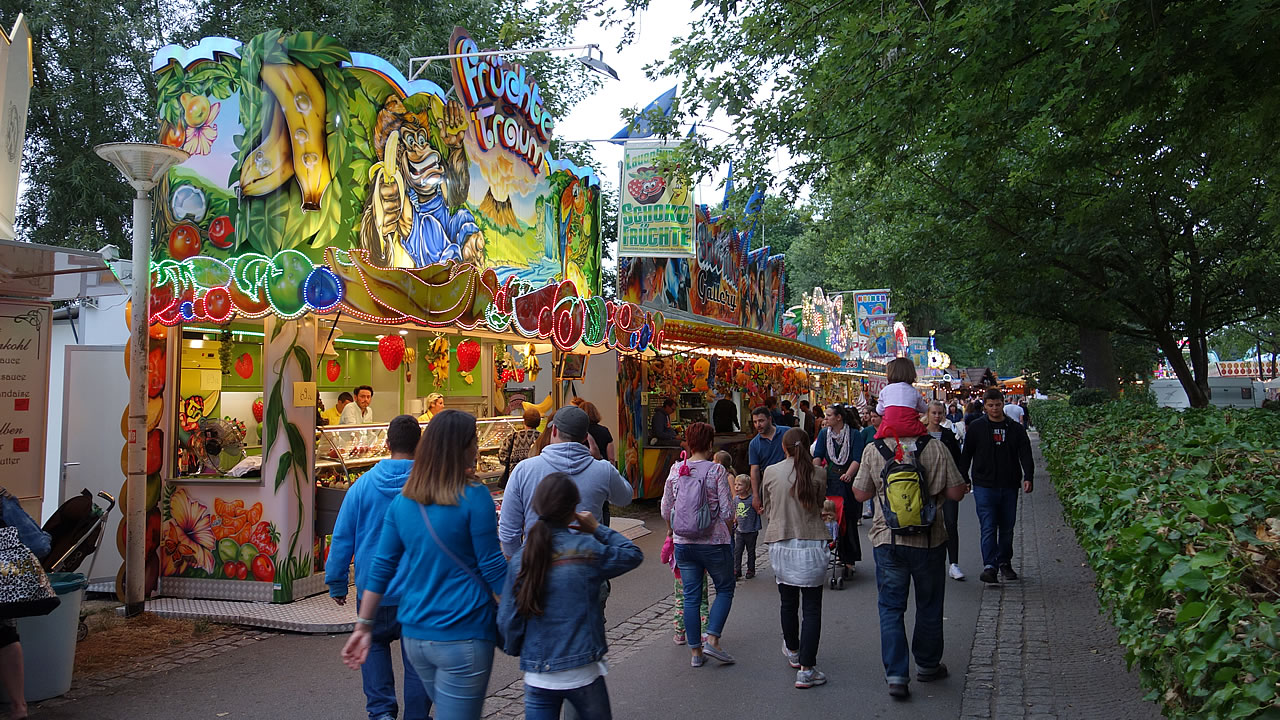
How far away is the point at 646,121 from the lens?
10852 millimetres

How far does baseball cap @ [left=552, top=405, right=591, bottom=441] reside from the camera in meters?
5.18

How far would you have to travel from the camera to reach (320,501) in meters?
8.99

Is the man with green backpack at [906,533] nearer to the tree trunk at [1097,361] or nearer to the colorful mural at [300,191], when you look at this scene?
A: the colorful mural at [300,191]

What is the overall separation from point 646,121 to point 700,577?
6.31m

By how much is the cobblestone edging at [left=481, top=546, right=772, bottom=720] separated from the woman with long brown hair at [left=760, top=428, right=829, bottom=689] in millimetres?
1274

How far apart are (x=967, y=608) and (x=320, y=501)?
20.4 ft

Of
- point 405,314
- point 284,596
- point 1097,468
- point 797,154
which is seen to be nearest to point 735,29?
point 797,154

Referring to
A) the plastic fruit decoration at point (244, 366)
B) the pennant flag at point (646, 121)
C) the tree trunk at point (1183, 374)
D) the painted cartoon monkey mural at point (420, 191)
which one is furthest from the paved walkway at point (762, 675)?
the tree trunk at point (1183, 374)

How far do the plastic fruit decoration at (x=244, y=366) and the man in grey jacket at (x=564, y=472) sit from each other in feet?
24.8

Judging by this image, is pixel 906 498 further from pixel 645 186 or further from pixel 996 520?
pixel 645 186

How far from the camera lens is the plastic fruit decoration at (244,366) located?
11.4 m

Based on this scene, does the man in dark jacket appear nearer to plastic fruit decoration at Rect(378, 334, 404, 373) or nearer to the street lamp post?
plastic fruit decoration at Rect(378, 334, 404, 373)

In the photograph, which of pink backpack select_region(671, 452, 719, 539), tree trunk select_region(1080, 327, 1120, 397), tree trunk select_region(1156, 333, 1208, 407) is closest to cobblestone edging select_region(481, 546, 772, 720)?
pink backpack select_region(671, 452, 719, 539)

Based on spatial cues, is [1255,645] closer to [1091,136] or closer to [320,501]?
[1091,136]
